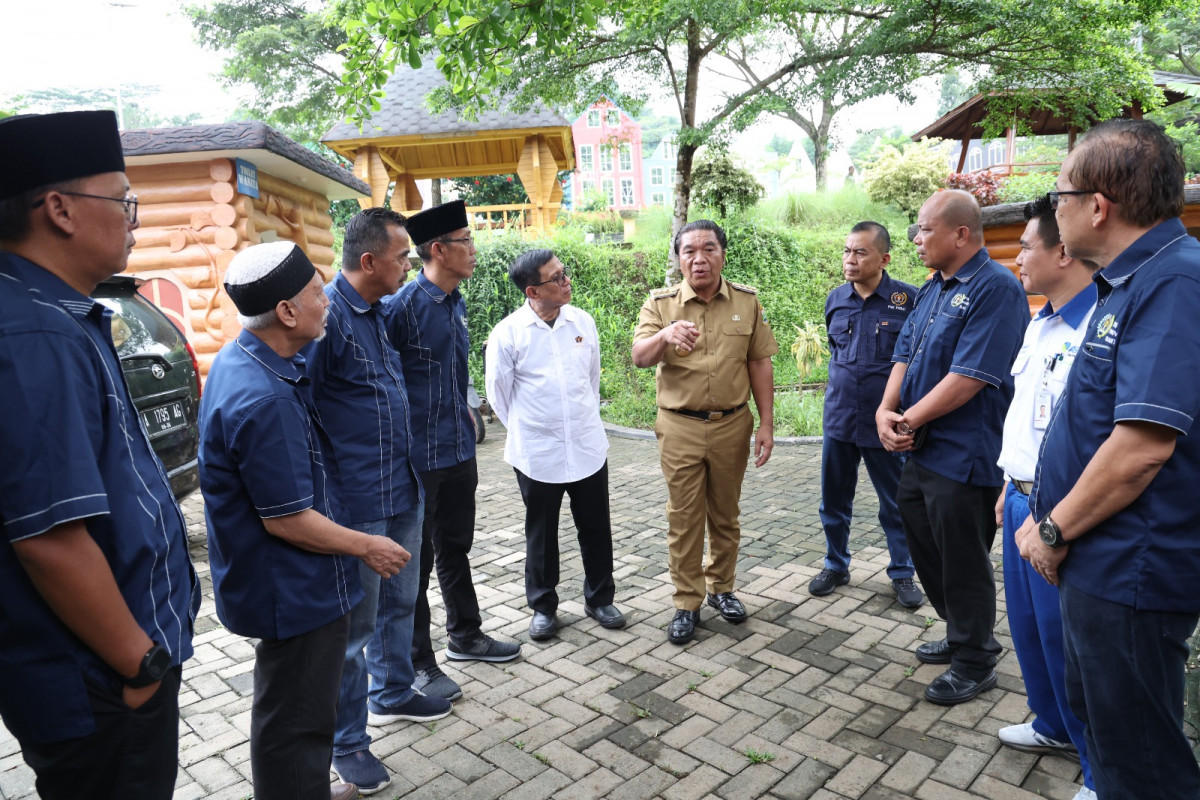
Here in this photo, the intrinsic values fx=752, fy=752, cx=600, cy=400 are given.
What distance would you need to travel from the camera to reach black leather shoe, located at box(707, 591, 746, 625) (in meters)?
4.10

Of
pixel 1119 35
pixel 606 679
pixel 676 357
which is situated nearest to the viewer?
pixel 606 679

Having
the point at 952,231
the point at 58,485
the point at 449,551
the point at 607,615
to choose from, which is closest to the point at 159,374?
the point at 449,551

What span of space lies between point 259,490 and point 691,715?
208cm

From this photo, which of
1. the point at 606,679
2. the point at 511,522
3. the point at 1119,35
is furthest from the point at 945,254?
the point at 1119,35

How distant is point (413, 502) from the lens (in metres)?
3.04

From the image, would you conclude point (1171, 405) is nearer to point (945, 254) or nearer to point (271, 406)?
point (945, 254)

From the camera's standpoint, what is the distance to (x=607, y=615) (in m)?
4.12

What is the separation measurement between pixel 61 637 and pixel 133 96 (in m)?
81.5

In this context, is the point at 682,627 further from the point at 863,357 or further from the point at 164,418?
the point at 164,418

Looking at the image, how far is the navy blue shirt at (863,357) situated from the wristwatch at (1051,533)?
2.33m

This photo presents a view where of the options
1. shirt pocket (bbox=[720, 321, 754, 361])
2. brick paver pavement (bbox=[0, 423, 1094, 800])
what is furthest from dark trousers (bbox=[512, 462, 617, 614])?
shirt pocket (bbox=[720, 321, 754, 361])

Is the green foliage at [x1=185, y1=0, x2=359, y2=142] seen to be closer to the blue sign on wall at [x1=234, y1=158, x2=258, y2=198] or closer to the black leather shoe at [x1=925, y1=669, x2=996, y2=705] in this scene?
the blue sign on wall at [x1=234, y1=158, x2=258, y2=198]

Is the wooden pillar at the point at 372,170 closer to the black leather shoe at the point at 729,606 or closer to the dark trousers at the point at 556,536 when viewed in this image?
the dark trousers at the point at 556,536

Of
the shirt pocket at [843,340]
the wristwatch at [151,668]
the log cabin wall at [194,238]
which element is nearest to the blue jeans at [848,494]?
the shirt pocket at [843,340]
